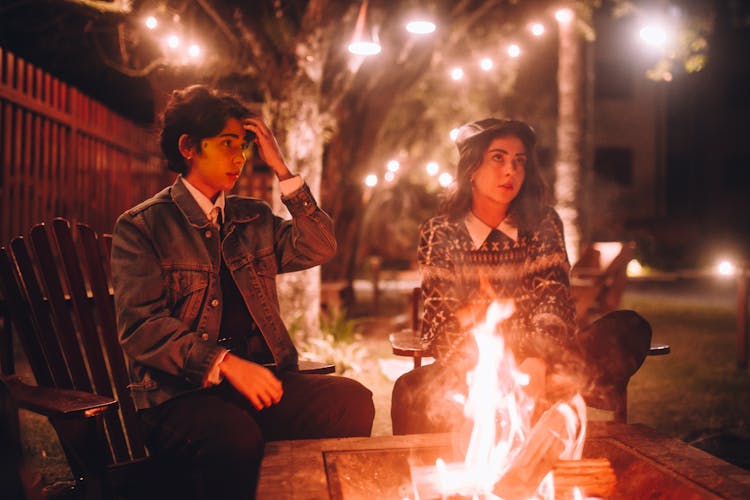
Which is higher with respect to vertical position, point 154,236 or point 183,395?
point 154,236

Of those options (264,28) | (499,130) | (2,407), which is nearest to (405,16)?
(264,28)

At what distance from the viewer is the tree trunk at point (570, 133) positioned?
395 inches

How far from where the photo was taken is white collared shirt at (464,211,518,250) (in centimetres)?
364

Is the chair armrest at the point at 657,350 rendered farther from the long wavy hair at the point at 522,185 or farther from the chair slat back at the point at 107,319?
the chair slat back at the point at 107,319

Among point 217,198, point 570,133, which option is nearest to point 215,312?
point 217,198

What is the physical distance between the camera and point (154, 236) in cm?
288

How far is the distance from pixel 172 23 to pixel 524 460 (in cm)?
623

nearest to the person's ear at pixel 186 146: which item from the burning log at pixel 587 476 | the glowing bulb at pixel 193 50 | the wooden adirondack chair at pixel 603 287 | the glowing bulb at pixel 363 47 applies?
the burning log at pixel 587 476

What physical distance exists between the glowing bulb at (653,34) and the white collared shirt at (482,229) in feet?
22.8

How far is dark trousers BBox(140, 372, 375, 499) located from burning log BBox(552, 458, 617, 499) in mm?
891

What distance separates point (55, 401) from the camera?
2.35m

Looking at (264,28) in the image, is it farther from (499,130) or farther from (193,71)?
(499,130)

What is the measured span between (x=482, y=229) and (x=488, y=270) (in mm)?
228

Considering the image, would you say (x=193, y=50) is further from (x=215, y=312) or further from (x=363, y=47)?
(x=215, y=312)
